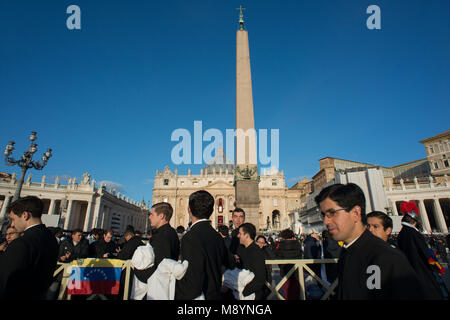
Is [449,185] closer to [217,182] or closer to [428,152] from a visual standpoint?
[428,152]

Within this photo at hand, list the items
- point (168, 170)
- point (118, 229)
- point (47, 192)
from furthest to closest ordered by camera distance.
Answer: point (168, 170) < point (118, 229) < point (47, 192)

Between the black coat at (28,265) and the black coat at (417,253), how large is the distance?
4.39 m

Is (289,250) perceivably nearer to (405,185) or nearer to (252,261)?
(252,261)

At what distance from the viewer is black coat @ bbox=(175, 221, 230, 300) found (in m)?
2.07

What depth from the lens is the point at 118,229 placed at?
166ft

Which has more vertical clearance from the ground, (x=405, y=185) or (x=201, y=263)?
(x=405, y=185)

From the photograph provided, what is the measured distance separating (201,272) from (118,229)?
56.1 m

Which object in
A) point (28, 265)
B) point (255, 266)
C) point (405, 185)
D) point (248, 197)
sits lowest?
point (255, 266)

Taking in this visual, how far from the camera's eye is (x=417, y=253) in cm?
314

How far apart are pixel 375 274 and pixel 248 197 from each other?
9201 millimetres

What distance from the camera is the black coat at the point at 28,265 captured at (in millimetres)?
2048

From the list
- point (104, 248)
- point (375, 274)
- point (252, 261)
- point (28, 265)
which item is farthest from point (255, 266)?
point (104, 248)

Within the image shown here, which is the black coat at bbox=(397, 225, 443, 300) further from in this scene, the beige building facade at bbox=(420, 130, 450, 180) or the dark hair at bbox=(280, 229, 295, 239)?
the beige building facade at bbox=(420, 130, 450, 180)
